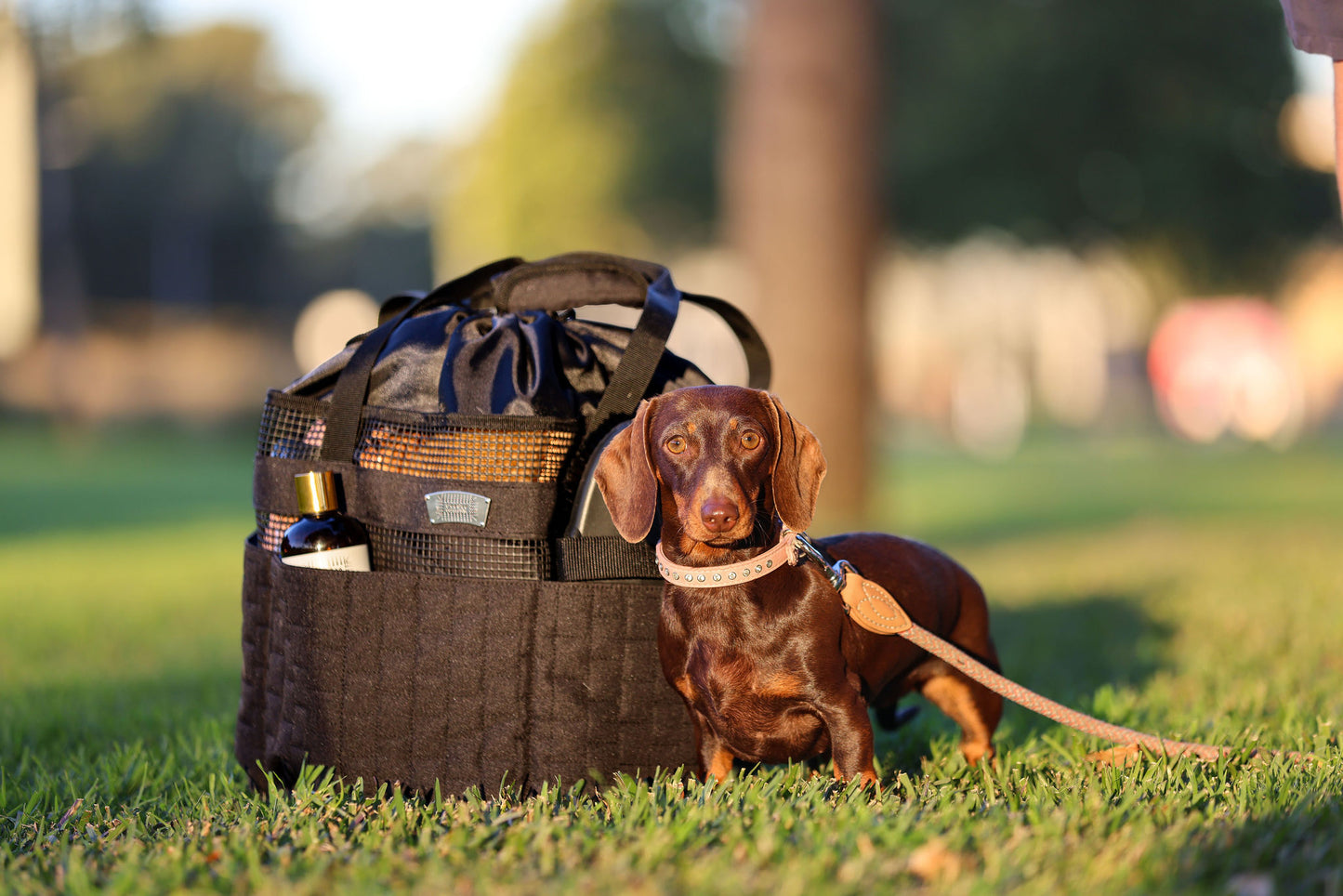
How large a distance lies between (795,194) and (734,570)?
7523mm

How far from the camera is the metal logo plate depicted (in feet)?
9.82

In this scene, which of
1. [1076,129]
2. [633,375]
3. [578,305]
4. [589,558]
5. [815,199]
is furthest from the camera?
[1076,129]

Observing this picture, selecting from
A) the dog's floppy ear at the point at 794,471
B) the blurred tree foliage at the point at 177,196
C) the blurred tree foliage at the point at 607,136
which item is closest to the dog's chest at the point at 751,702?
the dog's floppy ear at the point at 794,471

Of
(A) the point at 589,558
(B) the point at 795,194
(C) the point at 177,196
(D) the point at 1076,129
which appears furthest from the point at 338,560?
(C) the point at 177,196

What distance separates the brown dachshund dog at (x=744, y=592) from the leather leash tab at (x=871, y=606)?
0.11ft

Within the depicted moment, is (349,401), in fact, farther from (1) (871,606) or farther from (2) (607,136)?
(2) (607,136)

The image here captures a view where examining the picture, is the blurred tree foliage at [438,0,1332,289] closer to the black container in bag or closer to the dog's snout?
the black container in bag

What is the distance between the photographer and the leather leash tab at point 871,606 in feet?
9.65

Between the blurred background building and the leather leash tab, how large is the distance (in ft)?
22.9

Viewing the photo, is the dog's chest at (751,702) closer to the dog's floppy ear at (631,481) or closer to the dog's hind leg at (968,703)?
the dog's floppy ear at (631,481)

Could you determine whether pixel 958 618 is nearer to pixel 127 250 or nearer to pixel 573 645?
pixel 573 645

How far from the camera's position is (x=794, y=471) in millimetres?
2982

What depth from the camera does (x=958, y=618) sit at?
3480 millimetres

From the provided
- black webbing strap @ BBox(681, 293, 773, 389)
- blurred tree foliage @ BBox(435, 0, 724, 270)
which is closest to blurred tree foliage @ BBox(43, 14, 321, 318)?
blurred tree foliage @ BBox(435, 0, 724, 270)
